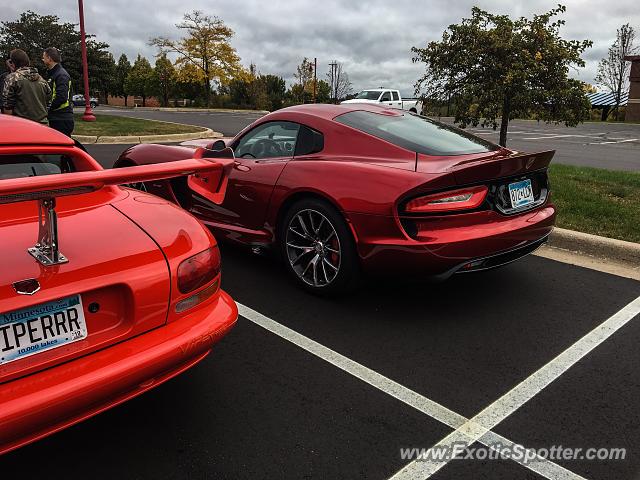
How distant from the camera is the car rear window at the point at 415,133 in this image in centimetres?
375

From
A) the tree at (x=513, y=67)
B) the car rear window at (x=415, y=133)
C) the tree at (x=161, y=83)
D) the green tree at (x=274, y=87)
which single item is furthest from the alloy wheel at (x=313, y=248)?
the tree at (x=161, y=83)

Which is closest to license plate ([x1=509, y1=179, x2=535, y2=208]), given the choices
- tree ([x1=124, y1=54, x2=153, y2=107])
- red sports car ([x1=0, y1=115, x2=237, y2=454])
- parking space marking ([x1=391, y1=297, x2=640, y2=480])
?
parking space marking ([x1=391, y1=297, x2=640, y2=480])

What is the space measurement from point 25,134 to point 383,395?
2323 millimetres

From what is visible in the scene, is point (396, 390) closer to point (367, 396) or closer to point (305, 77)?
point (367, 396)

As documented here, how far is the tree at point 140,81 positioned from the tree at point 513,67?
63079mm

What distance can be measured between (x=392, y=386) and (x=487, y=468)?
0.67 metres

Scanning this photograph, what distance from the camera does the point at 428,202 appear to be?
3205mm

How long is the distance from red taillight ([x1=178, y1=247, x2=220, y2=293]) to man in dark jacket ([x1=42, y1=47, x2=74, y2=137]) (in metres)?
6.03

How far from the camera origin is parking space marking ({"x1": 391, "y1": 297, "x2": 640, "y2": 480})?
83.5 inches

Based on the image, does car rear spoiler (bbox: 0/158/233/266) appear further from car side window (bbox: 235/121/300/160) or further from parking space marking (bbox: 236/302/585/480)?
car side window (bbox: 235/121/300/160)

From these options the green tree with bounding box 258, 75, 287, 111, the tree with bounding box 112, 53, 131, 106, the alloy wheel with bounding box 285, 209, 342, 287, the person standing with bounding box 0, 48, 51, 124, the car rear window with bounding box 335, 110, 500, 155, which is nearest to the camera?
the alloy wheel with bounding box 285, 209, 342, 287

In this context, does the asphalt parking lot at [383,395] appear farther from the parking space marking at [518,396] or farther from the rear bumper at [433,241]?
the rear bumper at [433,241]

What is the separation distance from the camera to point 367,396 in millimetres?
2598

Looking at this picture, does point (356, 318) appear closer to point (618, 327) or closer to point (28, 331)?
point (618, 327)
